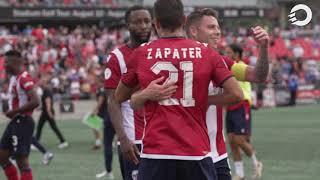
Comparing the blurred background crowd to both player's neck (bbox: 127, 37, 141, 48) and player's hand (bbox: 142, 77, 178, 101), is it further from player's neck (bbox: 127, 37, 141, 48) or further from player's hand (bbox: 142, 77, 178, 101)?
player's hand (bbox: 142, 77, 178, 101)

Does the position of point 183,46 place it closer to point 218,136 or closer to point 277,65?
point 218,136

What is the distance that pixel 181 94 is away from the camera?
19.6 feet

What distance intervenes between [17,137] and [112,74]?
383 centimetres

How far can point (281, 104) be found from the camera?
37.4 metres

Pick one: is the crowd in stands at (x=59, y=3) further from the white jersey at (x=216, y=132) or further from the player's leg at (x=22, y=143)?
the white jersey at (x=216, y=132)

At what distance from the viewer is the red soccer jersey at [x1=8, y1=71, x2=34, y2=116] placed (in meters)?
11.5

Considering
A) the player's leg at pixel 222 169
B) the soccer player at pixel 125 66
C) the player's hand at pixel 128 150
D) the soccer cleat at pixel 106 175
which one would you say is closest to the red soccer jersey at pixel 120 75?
the soccer player at pixel 125 66

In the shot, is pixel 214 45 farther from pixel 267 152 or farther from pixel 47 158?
pixel 267 152

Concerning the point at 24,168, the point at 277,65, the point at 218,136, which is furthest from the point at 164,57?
the point at 277,65

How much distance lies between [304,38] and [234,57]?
114 ft

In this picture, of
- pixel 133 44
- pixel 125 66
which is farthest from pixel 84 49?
pixel 125 66

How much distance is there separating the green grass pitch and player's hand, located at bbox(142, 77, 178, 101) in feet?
26.6

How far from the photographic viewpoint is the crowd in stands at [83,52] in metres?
36.9

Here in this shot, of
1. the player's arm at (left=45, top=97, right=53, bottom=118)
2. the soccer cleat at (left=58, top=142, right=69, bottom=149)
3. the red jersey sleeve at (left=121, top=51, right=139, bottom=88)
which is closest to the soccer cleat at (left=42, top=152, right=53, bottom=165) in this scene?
the soccer cleat at (left=58, top=142, right=69, bottom=149)
